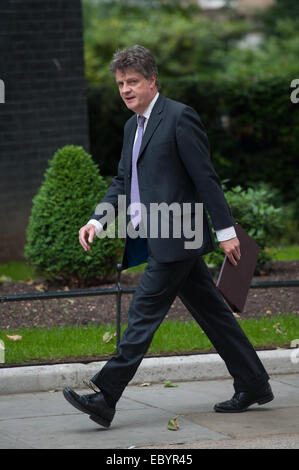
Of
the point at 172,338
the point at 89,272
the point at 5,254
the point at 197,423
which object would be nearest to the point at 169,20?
the point at 5,254

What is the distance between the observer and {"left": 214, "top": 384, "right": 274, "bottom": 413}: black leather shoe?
5496 millimetres

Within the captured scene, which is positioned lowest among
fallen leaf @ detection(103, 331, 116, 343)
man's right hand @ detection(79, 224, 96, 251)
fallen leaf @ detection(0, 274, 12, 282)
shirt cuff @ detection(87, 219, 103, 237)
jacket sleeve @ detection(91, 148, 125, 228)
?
fallen leaf @ detection(103, 331, 116, 343)

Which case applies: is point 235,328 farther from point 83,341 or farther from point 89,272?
point 89,272

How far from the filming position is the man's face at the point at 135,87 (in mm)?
5102

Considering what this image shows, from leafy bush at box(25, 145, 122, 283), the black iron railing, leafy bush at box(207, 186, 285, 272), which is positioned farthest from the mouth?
leafy bush at box(207, 186, 285, 272)

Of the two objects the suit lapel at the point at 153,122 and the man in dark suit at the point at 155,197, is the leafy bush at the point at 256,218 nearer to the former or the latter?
the man in dark suit at the point at 155,197

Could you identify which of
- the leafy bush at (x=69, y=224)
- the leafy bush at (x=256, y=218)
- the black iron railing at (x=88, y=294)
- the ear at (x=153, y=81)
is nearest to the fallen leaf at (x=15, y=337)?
the black iron railing at (x=88, y=294)

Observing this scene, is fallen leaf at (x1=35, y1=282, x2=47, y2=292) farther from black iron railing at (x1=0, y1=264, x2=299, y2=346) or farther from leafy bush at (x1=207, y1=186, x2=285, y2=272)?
black iron railing at (x1=0, y1=264, x2=299, y2=346)

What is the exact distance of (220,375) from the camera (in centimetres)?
657

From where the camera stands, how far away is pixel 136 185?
17.3ft

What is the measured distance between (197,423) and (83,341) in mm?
1886

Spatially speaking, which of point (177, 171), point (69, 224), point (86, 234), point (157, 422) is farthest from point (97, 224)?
point (69, 224)

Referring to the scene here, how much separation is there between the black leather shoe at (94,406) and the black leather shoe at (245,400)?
82 cm

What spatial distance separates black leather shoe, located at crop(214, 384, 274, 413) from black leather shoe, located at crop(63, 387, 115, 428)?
818mm
